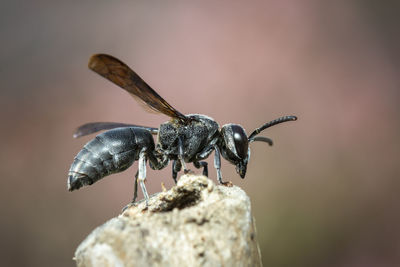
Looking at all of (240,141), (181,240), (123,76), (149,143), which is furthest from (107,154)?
(181,240)

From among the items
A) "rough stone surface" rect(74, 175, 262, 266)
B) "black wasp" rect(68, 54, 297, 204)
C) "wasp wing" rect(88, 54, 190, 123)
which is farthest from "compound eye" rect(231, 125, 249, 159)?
"rough stone surface" rect(74, 175, 262, 266)

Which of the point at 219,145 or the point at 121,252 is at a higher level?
the point at 219,145

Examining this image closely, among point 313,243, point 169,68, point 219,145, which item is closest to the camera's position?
point 219,145

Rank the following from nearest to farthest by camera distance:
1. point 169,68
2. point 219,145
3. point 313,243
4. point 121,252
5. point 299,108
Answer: point 121,252 → point 219,145 → point 313,243 → point 299,108 → point 169,68

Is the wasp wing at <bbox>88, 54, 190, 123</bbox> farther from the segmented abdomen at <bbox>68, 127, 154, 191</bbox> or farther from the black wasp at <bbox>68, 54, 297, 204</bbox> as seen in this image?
the segmented abdomen at <bbox>68, 127, 154, 191</bbox>

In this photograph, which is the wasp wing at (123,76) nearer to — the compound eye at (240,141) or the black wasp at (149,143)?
the black wasp at (149,143)

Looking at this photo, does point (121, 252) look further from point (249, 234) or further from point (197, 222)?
point (249, 234)

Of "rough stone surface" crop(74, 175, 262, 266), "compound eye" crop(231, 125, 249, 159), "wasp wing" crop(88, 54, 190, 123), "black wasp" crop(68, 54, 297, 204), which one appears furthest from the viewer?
"compound eye" crop(231, 125, 249, 159)

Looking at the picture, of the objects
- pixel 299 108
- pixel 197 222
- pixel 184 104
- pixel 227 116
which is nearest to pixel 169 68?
pixel 184 104
